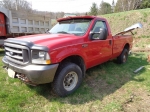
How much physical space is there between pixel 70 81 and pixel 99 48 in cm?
135

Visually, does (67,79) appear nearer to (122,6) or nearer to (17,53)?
(17,53)

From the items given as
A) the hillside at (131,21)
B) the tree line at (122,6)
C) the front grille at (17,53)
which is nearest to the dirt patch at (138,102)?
the front grille at (17,53)

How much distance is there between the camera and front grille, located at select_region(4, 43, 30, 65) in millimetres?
2836

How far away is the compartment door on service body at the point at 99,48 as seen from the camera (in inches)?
152

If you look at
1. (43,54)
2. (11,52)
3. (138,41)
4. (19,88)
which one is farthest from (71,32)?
(138,41)

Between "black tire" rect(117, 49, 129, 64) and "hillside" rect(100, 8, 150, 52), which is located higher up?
"hillside" rect(100, 8, 150, 52)

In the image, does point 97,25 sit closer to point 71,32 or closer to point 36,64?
point 71,32

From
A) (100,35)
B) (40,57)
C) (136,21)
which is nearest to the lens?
(40,57)

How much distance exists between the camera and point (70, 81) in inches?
137

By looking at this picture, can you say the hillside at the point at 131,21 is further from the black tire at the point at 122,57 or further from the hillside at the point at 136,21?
the black tire at the point at 122,57

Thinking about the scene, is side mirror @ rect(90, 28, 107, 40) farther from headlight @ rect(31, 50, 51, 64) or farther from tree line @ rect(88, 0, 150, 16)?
tree line @ rect(88, 0, 150, 16)

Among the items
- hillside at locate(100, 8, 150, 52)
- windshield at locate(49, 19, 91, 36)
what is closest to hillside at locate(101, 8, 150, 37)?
hillside at locate(100, 8, 150, 52)

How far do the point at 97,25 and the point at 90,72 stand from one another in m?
1.64

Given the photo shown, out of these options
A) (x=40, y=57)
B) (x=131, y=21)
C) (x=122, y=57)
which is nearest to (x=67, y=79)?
(x=40, y=57)
